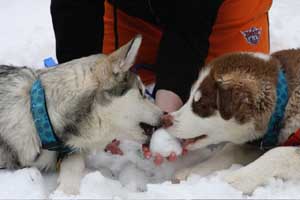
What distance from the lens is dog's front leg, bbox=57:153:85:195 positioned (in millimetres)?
2457

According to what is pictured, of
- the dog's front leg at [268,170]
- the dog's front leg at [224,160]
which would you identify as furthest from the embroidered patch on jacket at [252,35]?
the dog's front leg at [268,170]

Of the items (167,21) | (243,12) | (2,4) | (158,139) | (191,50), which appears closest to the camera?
(158,139)

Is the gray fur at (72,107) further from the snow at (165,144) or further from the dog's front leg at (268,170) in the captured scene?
the dog's front leg at (268,170)

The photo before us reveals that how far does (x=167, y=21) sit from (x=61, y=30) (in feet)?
2.52

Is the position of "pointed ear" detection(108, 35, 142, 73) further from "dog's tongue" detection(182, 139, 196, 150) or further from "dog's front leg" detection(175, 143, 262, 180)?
"dog's front leg" detection(175, 143, 262, 180)

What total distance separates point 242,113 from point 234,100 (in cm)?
9

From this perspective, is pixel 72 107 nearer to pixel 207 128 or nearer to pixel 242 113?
pixel 207 128

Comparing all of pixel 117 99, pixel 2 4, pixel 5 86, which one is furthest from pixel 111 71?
pixel 2 4

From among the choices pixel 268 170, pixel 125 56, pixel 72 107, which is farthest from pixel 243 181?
pixel 72 107

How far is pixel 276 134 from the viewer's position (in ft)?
8.27

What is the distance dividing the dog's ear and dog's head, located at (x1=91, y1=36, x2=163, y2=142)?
48cm

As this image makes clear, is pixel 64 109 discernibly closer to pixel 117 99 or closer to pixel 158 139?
pixel 117 99

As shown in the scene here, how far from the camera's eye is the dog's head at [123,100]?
2.59m

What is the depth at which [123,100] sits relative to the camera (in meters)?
2.65
